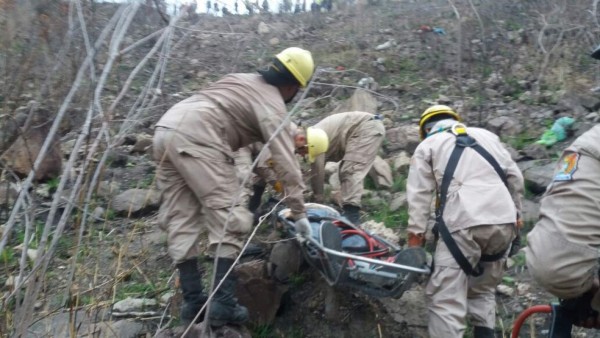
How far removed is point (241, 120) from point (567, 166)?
6.49 feet

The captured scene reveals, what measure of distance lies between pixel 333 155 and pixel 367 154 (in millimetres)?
424

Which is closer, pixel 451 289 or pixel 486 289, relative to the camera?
pixel 451 289

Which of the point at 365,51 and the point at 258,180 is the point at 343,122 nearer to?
the point at 258,180

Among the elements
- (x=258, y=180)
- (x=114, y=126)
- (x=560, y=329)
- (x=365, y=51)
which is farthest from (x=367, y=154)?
(x=365, y=51)

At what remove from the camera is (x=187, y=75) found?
8953mm

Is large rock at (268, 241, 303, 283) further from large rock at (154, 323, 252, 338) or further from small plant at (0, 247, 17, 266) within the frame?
small plant at (0, 247, 17, 266)

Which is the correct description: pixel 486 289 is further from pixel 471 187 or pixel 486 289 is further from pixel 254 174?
pixel 254 174

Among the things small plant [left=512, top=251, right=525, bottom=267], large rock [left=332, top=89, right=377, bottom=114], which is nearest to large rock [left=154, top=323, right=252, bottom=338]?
small plant [left=512, top=251, right=525, bottom=267]

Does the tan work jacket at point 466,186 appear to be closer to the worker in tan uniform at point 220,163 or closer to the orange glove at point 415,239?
the orange glove at point 415,239

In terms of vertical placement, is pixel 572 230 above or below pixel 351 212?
above

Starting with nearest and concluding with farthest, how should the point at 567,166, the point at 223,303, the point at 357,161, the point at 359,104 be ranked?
the point at 567,166
the point at 223,303
the point at 357,161
the point at 359,104

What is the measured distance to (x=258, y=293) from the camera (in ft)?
14.4

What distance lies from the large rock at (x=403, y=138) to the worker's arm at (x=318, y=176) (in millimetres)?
1621

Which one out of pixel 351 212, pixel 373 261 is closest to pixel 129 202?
pixel 351 212
